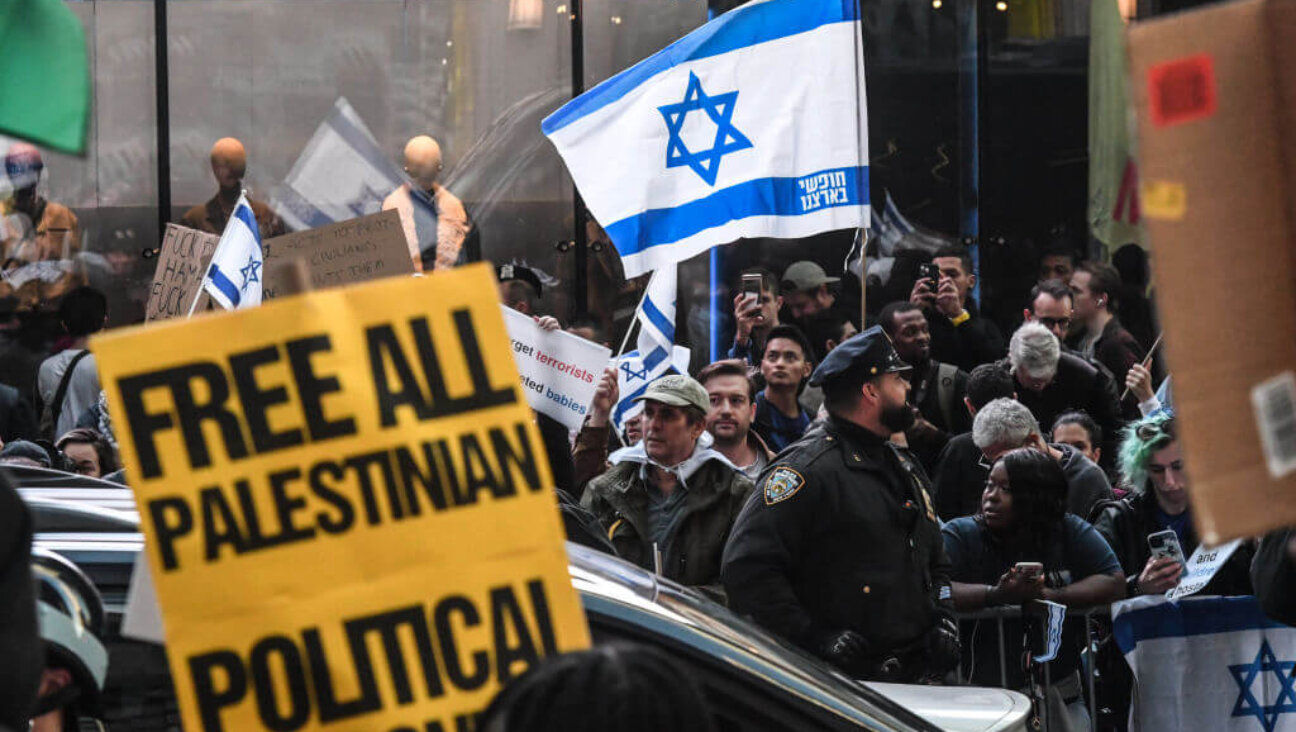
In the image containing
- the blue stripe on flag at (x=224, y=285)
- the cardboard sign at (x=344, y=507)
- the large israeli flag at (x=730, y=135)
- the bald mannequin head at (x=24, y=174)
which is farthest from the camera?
the bald mannequin head at (x=24, y=174)

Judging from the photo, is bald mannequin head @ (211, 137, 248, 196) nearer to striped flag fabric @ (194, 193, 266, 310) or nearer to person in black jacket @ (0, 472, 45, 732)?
striped flag fabric @ (194, 193, 266, 310)

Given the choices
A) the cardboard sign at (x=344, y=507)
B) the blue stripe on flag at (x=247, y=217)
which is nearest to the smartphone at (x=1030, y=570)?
the blue stripe on flag at (x=247, y=217)

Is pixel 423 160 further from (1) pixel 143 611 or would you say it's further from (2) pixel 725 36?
(1) pixel 143 611

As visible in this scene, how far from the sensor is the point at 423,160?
13.5 metres

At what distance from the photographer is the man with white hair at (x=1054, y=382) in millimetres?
9750

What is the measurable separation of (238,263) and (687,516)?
7.01ft

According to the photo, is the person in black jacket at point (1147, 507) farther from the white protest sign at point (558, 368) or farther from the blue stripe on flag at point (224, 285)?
the blue stripe on flag at point (224, 285)

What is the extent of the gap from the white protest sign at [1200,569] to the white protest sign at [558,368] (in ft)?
8.75

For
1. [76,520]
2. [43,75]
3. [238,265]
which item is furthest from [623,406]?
[76,520]

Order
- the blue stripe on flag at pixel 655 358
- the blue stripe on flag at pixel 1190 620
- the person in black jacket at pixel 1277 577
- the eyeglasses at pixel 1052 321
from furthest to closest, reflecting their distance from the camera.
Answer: the eyeglasses at pixel 1052 321, the blue stripe on flag at pixel 655 358, the blue stripe on flag at pixel 1190 620, the person in black jacket at pixel 1277 577

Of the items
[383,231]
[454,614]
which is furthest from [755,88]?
[454,614]

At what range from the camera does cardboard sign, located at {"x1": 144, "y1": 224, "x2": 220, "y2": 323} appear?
904 centimetres

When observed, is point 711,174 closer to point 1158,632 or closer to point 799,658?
point 1158,632

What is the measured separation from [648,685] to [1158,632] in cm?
575
